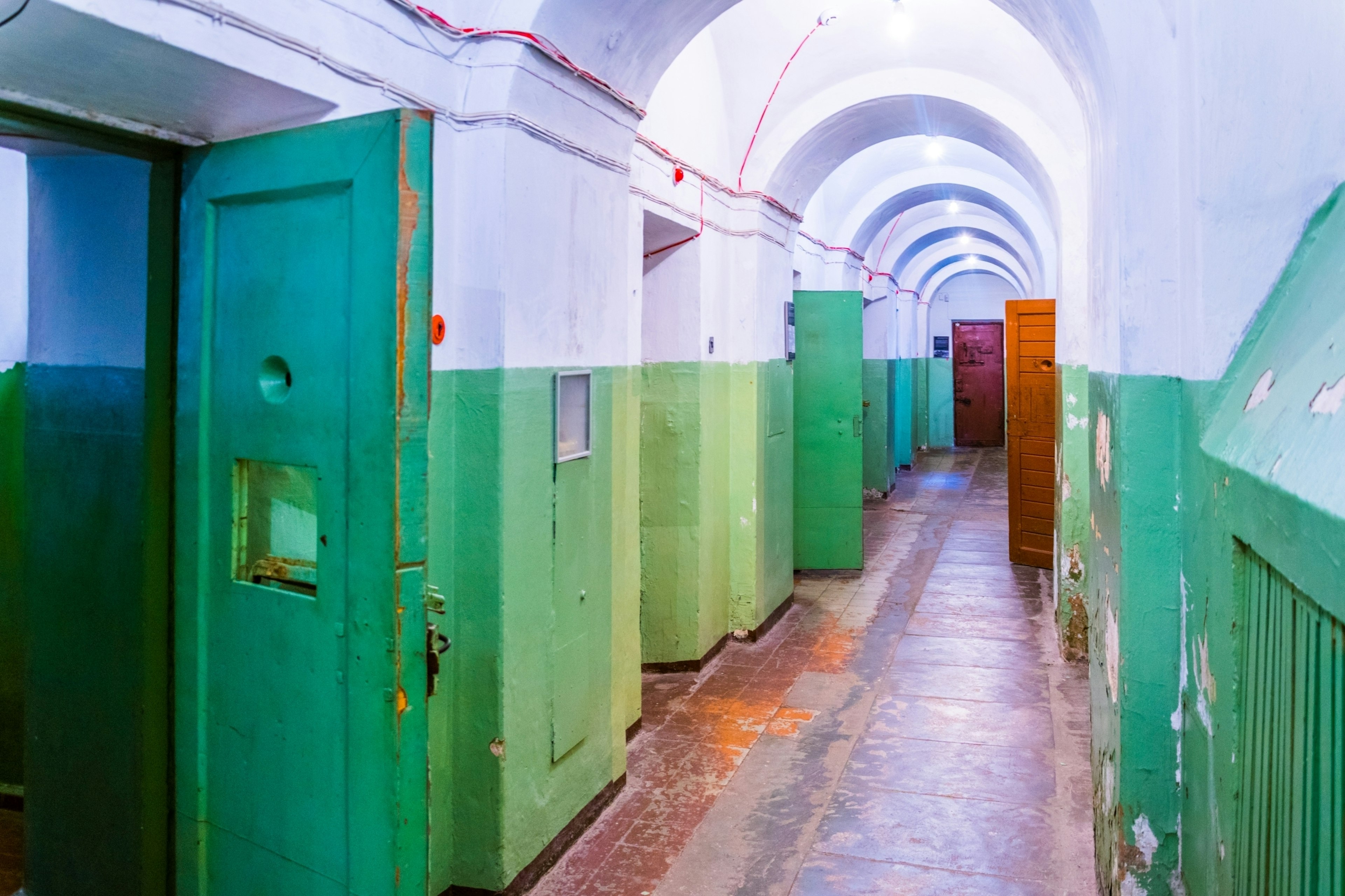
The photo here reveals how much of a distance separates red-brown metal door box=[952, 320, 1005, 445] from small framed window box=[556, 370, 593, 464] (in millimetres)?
18166

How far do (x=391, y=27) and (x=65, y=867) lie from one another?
2.93m

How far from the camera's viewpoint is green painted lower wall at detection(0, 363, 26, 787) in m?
4.12

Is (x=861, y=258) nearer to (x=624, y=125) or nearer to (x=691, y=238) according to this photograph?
(x=691, y=238)

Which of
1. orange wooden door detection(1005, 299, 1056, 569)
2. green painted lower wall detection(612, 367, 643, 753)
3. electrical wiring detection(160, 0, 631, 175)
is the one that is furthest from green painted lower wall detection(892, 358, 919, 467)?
electrical wiring detection(160, 0, 631, 175)

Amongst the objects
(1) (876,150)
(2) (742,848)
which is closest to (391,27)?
(2) (742,848)

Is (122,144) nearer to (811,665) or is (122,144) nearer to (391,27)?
(391,27)

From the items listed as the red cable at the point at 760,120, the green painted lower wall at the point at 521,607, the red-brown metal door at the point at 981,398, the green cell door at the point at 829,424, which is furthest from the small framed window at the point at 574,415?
the red-brown metal door at the point at 981,398

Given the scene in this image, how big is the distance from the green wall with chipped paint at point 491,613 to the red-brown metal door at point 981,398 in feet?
61.1

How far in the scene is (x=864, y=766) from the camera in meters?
4.54

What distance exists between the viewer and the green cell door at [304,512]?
6.82 ft

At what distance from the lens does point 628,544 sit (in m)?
4.54

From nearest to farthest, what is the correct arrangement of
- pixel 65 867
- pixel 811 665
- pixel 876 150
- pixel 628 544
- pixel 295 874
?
pixel 295 874, pixel 65 867, pixel 628 544, pixel 811 665, pixel 876 150

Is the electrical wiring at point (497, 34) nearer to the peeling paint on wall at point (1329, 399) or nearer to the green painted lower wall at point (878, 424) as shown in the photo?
the peeling paint on wall at point (1329, 399)

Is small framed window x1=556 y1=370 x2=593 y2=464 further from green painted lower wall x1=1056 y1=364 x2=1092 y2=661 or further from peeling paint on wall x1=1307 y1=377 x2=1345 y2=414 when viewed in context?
green painted lower wall x1=1056 y1=364 x2=1092 y2=661
